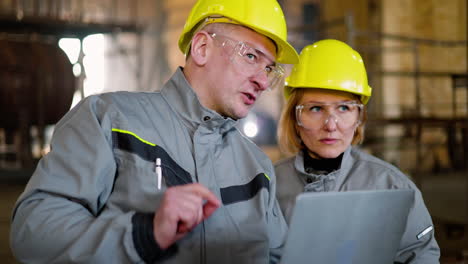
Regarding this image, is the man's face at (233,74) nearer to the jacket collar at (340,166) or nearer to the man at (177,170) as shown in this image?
the man at (177,170)

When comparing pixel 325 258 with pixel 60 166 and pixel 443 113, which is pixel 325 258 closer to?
pixel 60 166

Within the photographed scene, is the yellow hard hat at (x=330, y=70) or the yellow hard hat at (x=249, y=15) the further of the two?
the yellow hard hat at (x=330, y=70)

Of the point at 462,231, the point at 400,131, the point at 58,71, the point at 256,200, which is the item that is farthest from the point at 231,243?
the point at 400,131

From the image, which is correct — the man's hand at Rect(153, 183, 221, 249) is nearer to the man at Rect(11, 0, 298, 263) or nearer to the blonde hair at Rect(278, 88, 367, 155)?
the man at Rect(11, 0, 298, 263)

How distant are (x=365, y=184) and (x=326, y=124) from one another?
34 centimetres

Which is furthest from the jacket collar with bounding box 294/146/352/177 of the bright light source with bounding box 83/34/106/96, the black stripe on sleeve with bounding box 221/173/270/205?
the bright light source with bounding box 83/34/106/96

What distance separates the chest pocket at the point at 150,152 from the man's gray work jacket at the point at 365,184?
0.85 metres

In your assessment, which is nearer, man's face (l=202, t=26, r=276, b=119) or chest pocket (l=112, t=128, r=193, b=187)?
chest pocket (l=112, t=128, r=193, b=187)

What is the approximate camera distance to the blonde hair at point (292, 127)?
8.39ft

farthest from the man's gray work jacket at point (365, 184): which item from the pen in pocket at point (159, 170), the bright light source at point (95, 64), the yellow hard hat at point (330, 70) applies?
the bright light source at point (95, 64)

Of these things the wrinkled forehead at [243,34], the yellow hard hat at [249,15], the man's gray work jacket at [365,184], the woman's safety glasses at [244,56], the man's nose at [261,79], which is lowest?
the man's gray work jacket at [365,184]

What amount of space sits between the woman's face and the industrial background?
83.1 inches

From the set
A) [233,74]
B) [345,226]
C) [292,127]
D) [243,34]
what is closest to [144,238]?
[345,226]

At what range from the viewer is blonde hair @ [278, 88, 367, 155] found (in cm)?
256
